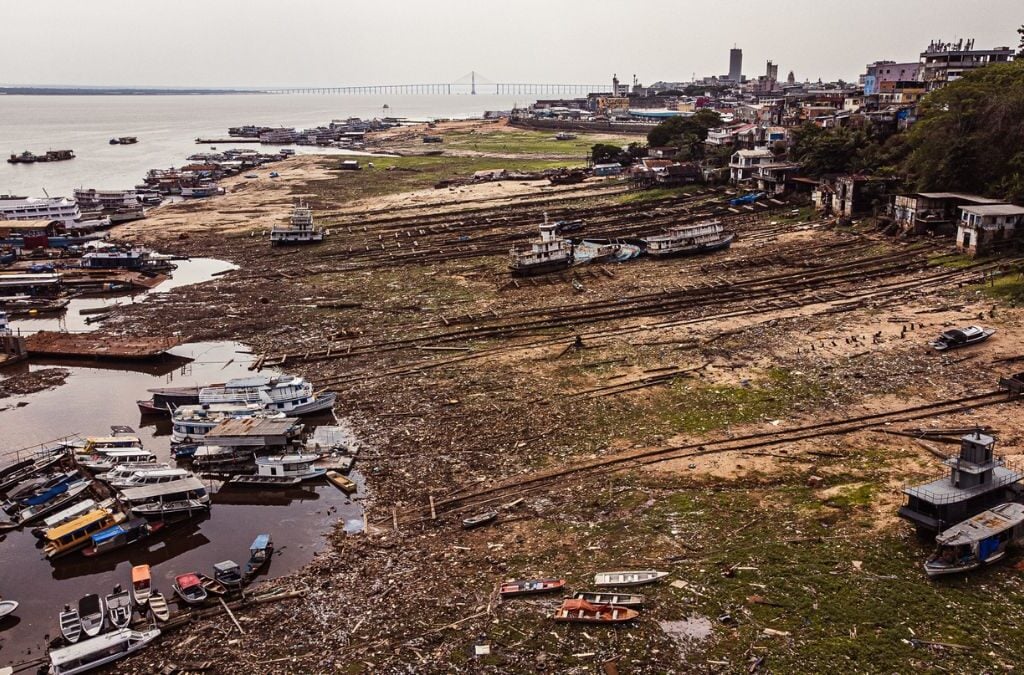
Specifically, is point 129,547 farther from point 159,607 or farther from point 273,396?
point 273,396

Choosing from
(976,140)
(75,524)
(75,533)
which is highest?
(976,140)

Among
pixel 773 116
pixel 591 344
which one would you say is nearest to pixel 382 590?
pixel 591 344

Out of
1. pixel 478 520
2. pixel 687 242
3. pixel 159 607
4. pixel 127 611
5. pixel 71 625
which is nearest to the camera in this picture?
pixel 71 625

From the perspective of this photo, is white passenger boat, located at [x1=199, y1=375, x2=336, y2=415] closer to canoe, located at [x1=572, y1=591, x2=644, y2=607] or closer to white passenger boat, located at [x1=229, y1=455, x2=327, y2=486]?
white passenger boat, located at [x1=229, y1=455, x2=327, y2=486]

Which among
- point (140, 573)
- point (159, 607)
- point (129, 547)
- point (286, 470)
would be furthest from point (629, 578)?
point (129, 547)

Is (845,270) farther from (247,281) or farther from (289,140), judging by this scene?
(289,140)
